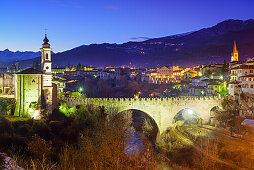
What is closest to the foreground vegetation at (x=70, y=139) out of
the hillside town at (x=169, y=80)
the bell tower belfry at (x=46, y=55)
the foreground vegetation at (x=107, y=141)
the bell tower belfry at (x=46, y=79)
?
the foreground vegetation at (x=107, y=141)

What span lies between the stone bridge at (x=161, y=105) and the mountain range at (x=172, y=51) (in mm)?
77470

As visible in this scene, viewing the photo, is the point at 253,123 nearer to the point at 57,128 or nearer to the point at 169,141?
the point at 169,141

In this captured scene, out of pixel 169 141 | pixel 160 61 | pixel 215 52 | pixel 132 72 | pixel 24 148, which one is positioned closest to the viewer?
pixel 24 148

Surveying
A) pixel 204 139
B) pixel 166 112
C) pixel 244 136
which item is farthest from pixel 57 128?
pixel 244 136

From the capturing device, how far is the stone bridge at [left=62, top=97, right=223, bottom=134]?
79.4 feet

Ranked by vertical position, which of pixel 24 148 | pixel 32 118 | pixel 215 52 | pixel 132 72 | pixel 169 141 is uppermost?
pixel 215 52

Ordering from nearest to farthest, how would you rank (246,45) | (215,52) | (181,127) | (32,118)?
1. (32,118)
2. (181,127)
3. (246,45)
4. (215,52)

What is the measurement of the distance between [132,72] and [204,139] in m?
53.0

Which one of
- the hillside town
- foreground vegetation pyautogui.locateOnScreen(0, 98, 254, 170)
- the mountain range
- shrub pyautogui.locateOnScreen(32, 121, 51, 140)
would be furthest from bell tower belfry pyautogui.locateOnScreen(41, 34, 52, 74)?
the mountain range

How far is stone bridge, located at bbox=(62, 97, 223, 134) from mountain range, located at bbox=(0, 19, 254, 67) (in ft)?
254

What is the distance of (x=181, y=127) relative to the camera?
2917 centimetres

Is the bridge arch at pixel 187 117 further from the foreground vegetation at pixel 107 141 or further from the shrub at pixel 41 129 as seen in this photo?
the shrub at pixel 41 129

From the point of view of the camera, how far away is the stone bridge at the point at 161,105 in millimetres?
24203

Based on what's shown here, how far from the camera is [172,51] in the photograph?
152 metres
